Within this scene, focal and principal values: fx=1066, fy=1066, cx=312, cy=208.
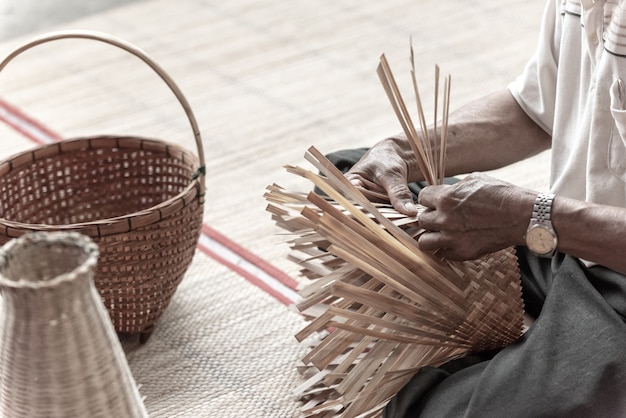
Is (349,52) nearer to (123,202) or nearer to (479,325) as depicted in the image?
(123,202)

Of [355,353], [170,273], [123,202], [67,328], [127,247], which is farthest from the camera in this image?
[123,202]

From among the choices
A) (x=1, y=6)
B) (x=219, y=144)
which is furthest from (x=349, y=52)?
(x=1, y=6)

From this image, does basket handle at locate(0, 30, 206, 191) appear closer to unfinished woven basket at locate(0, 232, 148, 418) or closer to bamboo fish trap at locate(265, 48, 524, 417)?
bamboo fish trap at locate(265, 48, 524, 417)

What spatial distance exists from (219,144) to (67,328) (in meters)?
1.96

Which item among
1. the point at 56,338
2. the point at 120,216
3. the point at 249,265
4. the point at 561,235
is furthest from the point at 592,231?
the point at 249,265

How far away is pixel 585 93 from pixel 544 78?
0.16 meters

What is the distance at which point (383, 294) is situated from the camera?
5.20ft

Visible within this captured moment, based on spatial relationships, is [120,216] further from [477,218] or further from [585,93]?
[585,93]

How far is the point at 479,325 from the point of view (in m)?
1.66

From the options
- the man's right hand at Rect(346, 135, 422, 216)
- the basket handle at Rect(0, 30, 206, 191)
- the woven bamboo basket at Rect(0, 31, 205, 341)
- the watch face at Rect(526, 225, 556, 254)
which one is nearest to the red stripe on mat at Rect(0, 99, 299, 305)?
the woven bamboo basket at Rect(0, 31, 205, 341)

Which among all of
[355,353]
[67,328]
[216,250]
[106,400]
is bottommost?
[216,250]

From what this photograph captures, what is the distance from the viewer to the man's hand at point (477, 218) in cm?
159

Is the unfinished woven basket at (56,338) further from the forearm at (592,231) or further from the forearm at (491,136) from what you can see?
the forearm at (491,136)

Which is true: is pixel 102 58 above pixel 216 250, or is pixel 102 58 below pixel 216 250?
above
